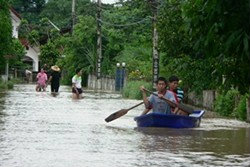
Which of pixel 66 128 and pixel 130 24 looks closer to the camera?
pixel 66 128

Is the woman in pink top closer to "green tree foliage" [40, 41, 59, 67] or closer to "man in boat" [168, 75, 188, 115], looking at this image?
"man in boat" [168, 75, 188, 115]

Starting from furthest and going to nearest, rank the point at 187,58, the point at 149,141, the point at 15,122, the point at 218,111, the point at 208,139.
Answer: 1. the point at 187,58
2. the point at 218,111
3. the point at 15,122
4. the point at 208,139
5. the point at 149,141

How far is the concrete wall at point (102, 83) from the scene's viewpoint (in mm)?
55000

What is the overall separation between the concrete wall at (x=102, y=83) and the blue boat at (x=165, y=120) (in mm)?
34955

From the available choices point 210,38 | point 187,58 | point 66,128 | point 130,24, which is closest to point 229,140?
point 66,128

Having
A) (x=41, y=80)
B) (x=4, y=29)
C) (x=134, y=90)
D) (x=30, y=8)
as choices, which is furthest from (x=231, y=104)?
(x=30, y=8)

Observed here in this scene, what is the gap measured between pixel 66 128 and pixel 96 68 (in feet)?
137

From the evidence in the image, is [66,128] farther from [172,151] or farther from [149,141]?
[172,151]

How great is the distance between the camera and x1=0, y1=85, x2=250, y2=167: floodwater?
12.4 m

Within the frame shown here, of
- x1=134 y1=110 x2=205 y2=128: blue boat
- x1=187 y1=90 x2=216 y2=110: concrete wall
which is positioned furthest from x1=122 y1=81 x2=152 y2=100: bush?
x1=134 y1=110 x2=205 y2=128: blue boat

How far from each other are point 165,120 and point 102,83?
40.0m

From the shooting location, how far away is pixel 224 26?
28.5 ft

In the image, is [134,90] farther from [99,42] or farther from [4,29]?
[99,42]

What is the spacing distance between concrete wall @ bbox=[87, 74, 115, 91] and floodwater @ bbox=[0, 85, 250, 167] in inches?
1239
